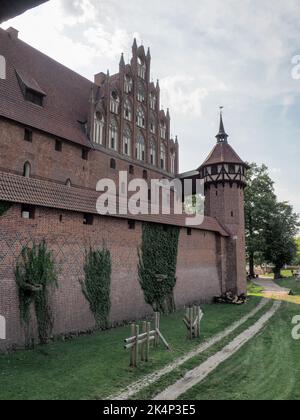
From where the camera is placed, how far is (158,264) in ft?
50.2

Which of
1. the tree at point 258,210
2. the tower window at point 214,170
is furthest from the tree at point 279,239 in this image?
the tower window at point 214,170

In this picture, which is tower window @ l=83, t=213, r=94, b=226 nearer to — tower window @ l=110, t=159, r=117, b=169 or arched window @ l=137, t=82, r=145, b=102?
tower window @ l=110, t=159, r=117, b=169

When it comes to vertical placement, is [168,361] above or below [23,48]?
below

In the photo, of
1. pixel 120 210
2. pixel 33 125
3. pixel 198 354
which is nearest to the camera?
pixel 198 354

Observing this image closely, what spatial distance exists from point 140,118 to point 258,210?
19110 mm

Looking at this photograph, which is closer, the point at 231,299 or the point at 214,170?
the point at 231,299

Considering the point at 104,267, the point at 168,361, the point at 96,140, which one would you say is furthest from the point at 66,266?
the point at 96,140

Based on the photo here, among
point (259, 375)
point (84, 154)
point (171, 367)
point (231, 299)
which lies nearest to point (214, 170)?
point (231, 299)

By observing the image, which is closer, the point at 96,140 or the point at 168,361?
the point at 168,361

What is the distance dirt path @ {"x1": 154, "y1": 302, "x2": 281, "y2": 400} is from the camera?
6.58 m

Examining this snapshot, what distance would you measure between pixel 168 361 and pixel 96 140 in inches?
459

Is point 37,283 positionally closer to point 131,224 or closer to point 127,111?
point 131,224

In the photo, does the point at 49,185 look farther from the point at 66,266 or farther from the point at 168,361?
the point at 168,361

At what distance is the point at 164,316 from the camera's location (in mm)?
15133
